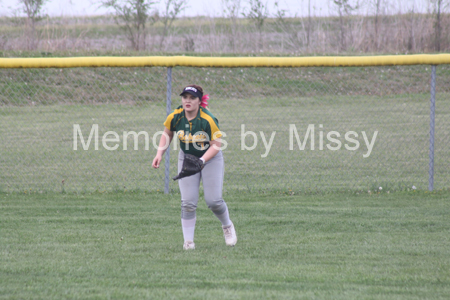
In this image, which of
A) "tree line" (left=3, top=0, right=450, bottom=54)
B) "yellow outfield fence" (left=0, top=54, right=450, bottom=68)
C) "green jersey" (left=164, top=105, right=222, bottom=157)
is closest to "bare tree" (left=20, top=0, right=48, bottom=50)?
"tree line" (left=3, top=0, right=450, bottom=54)

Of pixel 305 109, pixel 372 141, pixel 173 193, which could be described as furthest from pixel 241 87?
pixel 173 193

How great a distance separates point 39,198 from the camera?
7410 mm

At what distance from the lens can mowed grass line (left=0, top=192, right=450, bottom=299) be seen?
3.76 metres

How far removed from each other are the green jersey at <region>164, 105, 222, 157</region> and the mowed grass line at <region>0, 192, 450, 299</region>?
103 cm

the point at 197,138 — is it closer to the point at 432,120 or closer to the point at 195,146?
the point at 195,146

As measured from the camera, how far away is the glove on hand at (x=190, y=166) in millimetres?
4566

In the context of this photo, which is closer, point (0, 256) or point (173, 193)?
point (0, 256)

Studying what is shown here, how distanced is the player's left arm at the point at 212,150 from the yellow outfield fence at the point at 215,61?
2.79 meters

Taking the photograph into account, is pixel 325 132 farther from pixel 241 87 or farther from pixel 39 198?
pixel 39 198

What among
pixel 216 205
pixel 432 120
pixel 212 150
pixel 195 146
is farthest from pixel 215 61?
pixel 432 120

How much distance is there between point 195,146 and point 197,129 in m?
0.18

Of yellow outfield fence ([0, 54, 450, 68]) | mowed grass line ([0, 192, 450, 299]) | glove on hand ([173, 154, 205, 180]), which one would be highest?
yellow outfield fence ([0, 54, 450, 68])

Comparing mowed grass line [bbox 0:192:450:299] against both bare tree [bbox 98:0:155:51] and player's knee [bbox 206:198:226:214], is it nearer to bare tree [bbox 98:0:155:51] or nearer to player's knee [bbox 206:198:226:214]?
player's knee [bbox 206:198:226:214]

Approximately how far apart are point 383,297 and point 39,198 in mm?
5474
